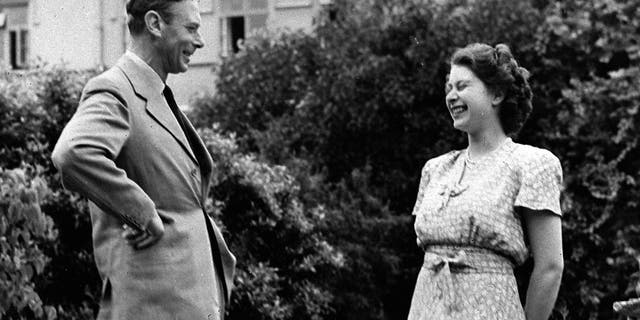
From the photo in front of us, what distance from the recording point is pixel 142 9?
4.11 metres

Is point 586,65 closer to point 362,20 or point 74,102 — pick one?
point 362,20

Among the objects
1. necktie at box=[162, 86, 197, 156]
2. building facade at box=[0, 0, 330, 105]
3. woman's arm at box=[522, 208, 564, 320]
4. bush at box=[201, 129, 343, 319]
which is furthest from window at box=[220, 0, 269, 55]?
necktie at box=[162, 86, 197, 156]

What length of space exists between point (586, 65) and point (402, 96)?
217 centimetres

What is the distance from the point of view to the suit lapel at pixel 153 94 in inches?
160

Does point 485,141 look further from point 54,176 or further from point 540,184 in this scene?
point 54,176

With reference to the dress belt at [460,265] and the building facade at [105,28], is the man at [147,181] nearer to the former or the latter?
the dress belt at [460,265]

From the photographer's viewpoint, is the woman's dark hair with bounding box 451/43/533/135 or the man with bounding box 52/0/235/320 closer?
the man with bounding box 52/0/235/320

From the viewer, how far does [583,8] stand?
50.3ft

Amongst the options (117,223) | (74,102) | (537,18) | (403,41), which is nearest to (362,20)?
(403,41)

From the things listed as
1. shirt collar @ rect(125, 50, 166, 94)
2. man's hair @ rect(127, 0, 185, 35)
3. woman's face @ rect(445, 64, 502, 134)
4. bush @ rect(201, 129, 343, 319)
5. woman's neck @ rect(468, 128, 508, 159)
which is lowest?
bush @ rect(201, 129, 343, 319)

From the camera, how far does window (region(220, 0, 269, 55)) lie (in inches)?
871

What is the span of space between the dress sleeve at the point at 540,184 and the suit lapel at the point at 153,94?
1.37m

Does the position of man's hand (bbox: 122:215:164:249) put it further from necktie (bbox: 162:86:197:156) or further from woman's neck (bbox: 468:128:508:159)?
woman's neck (bbox: 468:128:508:159)

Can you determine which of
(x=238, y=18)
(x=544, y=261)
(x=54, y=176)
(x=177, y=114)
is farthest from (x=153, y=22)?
(x=238, y=18)
